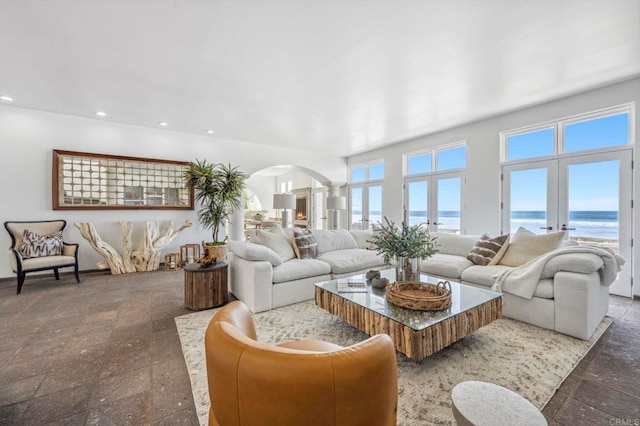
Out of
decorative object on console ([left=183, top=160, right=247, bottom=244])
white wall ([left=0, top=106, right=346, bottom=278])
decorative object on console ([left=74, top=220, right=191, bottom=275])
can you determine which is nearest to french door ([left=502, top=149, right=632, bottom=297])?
decorative object on console ([left=183, top=160, right=247, bottom=244])

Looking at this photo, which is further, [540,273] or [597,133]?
[597,133]

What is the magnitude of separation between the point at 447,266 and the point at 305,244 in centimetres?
191

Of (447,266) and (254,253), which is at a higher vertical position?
(254,253)

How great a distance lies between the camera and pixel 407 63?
299cm

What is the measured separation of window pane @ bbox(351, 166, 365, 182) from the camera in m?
7.88

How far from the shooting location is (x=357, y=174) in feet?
26.4

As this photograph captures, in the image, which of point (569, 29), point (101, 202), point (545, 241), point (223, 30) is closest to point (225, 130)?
point (101, 202)

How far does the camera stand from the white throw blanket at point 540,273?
2.63 metres

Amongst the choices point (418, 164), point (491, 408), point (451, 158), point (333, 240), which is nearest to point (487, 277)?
point (333, 240)

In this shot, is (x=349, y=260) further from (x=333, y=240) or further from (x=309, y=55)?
(x=309, y=55)

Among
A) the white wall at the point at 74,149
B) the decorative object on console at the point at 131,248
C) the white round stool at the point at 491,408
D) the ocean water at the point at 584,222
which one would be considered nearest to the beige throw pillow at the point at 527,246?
the ocean water at the point at 584,222

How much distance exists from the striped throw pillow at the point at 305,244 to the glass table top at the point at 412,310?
115cm

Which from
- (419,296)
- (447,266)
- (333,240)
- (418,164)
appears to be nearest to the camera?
(419,296)

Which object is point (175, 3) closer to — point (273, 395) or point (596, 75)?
point (273, 395)
